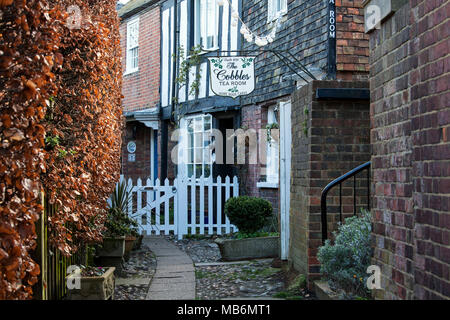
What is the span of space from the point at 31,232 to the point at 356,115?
4.28 m

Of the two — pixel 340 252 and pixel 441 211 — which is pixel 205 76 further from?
pixel 441 211

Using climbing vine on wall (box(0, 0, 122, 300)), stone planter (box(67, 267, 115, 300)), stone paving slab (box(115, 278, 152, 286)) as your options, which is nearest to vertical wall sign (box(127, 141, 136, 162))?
stone paving slab (box(115, 278, 152, 286))

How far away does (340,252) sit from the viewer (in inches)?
209

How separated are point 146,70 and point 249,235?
9.44m

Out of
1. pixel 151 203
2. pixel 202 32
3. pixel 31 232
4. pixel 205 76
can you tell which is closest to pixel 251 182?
pixel 151 203

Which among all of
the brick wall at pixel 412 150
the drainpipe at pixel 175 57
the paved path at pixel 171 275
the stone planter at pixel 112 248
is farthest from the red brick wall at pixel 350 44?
the drainpipe at pixel 175 57

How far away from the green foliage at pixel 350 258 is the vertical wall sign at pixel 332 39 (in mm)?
3968

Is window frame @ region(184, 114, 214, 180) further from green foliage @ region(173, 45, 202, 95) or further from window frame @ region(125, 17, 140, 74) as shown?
window frame @ region(125, 17, 140, 74)

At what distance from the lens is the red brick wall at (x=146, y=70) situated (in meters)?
17.2

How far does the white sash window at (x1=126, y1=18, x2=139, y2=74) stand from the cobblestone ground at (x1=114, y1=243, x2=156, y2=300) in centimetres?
982

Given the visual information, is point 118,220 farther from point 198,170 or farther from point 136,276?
point 198,170

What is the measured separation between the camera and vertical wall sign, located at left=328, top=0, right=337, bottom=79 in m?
9.10

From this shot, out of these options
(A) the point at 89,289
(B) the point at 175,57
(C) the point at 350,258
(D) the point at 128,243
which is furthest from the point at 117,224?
(B) the point at 175,57
